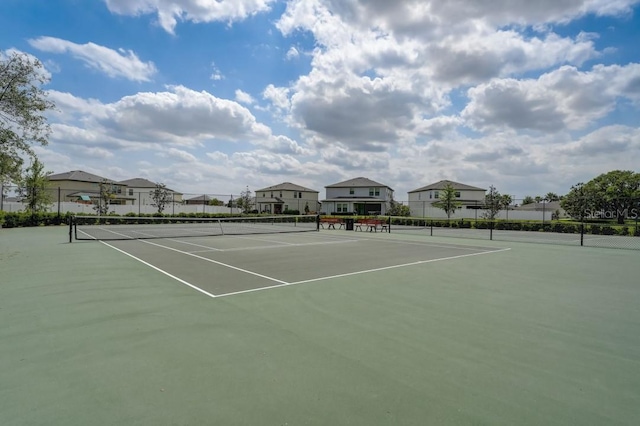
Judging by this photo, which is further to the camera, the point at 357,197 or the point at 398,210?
the point at 357,197

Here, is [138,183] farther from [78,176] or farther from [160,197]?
[160,197]

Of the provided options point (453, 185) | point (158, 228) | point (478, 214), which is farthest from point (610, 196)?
point (158, 228)

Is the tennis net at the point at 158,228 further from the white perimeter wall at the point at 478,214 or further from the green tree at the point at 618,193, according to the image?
the green tree at the point at 618,193

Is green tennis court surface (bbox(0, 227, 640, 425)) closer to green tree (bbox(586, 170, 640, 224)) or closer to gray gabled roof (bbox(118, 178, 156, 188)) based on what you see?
green tree (bbox(586, 170, 640, 224))

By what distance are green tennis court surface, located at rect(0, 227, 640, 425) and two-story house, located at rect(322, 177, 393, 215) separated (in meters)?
56.3

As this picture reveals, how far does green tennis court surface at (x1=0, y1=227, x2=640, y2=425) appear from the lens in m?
2.60

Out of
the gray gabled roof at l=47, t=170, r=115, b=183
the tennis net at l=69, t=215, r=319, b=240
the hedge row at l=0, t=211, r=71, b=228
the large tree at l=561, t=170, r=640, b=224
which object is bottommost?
the tennis net at l=69, t=215, r=319, b=240

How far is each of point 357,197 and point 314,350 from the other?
6350cm

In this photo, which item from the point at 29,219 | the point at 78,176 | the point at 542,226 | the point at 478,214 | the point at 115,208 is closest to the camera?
the point at 29,219

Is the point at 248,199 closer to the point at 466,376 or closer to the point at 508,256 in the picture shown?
the point at 508,256

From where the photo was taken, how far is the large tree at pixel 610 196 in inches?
1705

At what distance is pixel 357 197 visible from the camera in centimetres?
6662

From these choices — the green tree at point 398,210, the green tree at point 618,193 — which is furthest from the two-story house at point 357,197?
the green tree at point 618,193

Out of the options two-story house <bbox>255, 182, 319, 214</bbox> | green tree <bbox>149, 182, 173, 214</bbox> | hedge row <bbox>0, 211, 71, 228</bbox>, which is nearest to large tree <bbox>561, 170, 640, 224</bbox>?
two-story house <bbox>255, 182, 319, 214</bbox>
